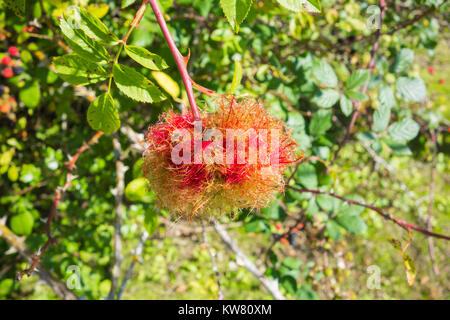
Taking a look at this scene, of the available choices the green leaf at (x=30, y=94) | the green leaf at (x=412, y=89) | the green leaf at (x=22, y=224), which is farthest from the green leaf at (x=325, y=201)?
the green leaf at (x=30, y=94)

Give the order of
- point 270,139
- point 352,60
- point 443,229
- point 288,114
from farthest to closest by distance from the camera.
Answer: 1. point 443,229
2. point 352,60
3. point 288,114
4. point 270,139

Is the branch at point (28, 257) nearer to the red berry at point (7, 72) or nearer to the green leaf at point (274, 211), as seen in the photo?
the red berry at point (7, 72)

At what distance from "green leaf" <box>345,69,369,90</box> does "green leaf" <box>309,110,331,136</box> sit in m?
0.16

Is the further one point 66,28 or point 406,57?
point 406,57

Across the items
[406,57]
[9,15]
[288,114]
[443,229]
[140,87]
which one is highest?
[9,15]

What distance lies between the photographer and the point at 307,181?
133cm

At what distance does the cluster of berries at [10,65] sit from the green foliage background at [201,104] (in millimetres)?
38

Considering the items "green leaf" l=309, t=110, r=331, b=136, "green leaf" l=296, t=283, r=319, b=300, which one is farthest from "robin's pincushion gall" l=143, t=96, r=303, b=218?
"green leaf" l=296, t=283, r=319, b=300

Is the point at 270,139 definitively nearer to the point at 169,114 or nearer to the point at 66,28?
the point at 169,114
